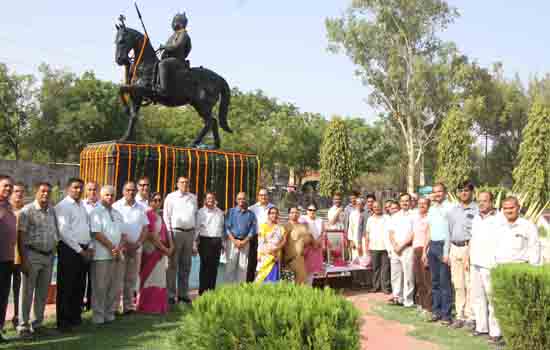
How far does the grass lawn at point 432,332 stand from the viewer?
5880 millimetres

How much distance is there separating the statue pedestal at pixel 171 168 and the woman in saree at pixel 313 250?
6.77ft

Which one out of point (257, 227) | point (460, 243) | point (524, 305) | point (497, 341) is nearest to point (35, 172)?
point (257, 227)

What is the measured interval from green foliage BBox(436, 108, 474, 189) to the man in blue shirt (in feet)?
78.3

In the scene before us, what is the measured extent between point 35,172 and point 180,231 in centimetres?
2306

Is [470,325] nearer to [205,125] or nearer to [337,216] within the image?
[337,216]

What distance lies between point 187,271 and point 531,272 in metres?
4.50

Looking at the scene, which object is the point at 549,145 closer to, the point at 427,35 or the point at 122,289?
the point at 427,35

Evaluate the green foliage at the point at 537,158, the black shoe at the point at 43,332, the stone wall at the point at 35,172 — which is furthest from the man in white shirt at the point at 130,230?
the green foliage at the point at 537,158

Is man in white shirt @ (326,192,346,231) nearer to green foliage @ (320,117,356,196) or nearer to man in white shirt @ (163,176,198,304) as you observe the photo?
man in white shirt @ (163,176,198,304)

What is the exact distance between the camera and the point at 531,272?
4625mm

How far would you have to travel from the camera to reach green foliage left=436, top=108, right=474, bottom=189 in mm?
29812

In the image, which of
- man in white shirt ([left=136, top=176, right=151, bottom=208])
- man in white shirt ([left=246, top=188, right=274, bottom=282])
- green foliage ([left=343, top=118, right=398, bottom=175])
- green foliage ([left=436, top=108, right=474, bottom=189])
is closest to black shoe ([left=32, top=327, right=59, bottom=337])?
man in white shirt ([left=136, top=176, right=151, bottom=208])

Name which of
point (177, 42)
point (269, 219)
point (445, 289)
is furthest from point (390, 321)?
point (177, 42)

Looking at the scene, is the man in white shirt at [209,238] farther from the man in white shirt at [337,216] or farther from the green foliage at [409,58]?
the green foliage at [409,58]
